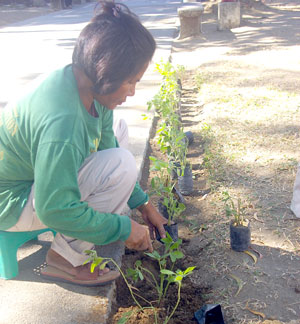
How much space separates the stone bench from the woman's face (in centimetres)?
1037

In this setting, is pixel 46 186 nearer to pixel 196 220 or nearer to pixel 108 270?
pixel 108 270

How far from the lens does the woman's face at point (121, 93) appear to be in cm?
185

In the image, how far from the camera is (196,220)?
2.97 metres

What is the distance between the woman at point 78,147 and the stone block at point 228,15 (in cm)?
1160

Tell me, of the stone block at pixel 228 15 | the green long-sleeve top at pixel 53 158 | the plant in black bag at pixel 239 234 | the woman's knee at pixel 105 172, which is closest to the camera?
the green long-sleeve top at pixel 53 158

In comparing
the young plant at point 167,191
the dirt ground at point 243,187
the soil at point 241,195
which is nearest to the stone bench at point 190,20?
the dirt ground at point 243,187

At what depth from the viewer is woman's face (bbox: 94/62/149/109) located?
1.85m

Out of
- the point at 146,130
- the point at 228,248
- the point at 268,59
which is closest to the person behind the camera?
the point at 228,248

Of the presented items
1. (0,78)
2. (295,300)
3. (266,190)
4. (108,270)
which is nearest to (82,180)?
(108,270)

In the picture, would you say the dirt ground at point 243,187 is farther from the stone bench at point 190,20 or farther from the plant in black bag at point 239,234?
the stone bench at point 190,20

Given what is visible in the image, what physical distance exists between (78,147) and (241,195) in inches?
67.8

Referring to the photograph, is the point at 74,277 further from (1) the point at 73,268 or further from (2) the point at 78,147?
(2) the point at 78,147

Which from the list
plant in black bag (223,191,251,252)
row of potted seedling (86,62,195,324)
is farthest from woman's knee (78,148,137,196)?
plant in black bag (223,191,251,252)

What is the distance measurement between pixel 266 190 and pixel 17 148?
193cm
